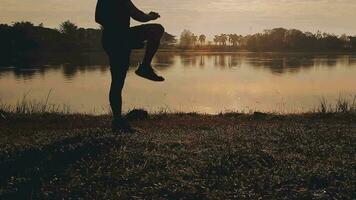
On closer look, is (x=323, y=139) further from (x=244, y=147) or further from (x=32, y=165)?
(x=32, y=165)

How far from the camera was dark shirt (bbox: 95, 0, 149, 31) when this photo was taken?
1120 cm

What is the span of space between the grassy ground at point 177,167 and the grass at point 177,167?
0.04 ft

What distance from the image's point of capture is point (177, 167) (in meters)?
8.12

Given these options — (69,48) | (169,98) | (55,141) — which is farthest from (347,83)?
(69,48)

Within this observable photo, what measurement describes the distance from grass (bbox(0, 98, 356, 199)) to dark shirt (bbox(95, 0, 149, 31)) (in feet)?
7.94

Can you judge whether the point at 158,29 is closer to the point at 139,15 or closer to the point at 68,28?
the point at 139,15

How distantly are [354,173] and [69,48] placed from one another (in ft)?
536

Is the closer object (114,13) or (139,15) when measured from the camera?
(114,13)

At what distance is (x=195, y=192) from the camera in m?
7.05

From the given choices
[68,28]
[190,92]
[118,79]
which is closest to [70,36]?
[68,28]

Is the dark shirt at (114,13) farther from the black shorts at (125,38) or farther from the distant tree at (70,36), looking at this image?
the distant tree at (70,36)

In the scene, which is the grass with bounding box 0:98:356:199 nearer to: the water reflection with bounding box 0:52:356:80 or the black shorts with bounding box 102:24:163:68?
the black shorts with bounding box 102:24:163:68

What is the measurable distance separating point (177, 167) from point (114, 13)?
4.47 metres

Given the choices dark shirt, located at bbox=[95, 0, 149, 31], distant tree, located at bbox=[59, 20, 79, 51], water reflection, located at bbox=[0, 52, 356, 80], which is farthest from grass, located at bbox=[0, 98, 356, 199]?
distant tree, located at bbox=[59, 20, 79, 51]
